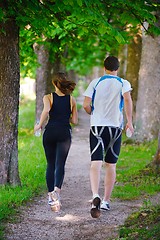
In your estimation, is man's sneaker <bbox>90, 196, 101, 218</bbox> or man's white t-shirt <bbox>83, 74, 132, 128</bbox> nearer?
man's sneaker <bbox>90, 196, 101, 218</bbox>

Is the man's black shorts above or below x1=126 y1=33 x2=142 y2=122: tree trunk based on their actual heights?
below

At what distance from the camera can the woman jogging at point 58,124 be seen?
8.12m

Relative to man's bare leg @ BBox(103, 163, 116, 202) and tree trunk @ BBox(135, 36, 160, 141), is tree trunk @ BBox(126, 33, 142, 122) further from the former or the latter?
man's bare leg @ BBox(103, 163, 116, 202)

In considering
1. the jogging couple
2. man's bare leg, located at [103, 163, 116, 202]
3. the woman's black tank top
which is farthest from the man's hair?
man's bare leg, located at [103, 163, 116, 202]

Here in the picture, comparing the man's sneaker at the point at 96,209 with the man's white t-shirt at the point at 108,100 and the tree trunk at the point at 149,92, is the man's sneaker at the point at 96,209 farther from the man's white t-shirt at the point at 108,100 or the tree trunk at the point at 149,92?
the tree trunk at the point at 149,92

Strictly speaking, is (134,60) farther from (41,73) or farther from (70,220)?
(70,220)

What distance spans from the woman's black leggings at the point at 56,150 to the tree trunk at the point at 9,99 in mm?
1089

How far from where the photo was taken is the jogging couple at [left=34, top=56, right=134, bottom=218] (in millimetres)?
7715

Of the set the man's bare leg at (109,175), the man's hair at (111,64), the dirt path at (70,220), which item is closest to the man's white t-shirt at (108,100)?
the man's hair at (111,64)

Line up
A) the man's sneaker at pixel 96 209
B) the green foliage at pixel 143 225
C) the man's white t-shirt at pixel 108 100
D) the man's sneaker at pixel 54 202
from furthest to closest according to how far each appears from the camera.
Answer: the man's sneaker at pixel 54 202 → the man's white t-shirt at pixel 108 100 → the man's sneaker at pixel 96 209 → the green foliage at pixel 143 225

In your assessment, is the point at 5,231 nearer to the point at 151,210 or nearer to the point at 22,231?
the point at 22,231

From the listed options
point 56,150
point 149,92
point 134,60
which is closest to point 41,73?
point 134,60

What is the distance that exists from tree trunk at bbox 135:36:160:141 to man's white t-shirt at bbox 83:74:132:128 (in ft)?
26.8

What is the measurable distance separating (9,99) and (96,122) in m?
1.90
